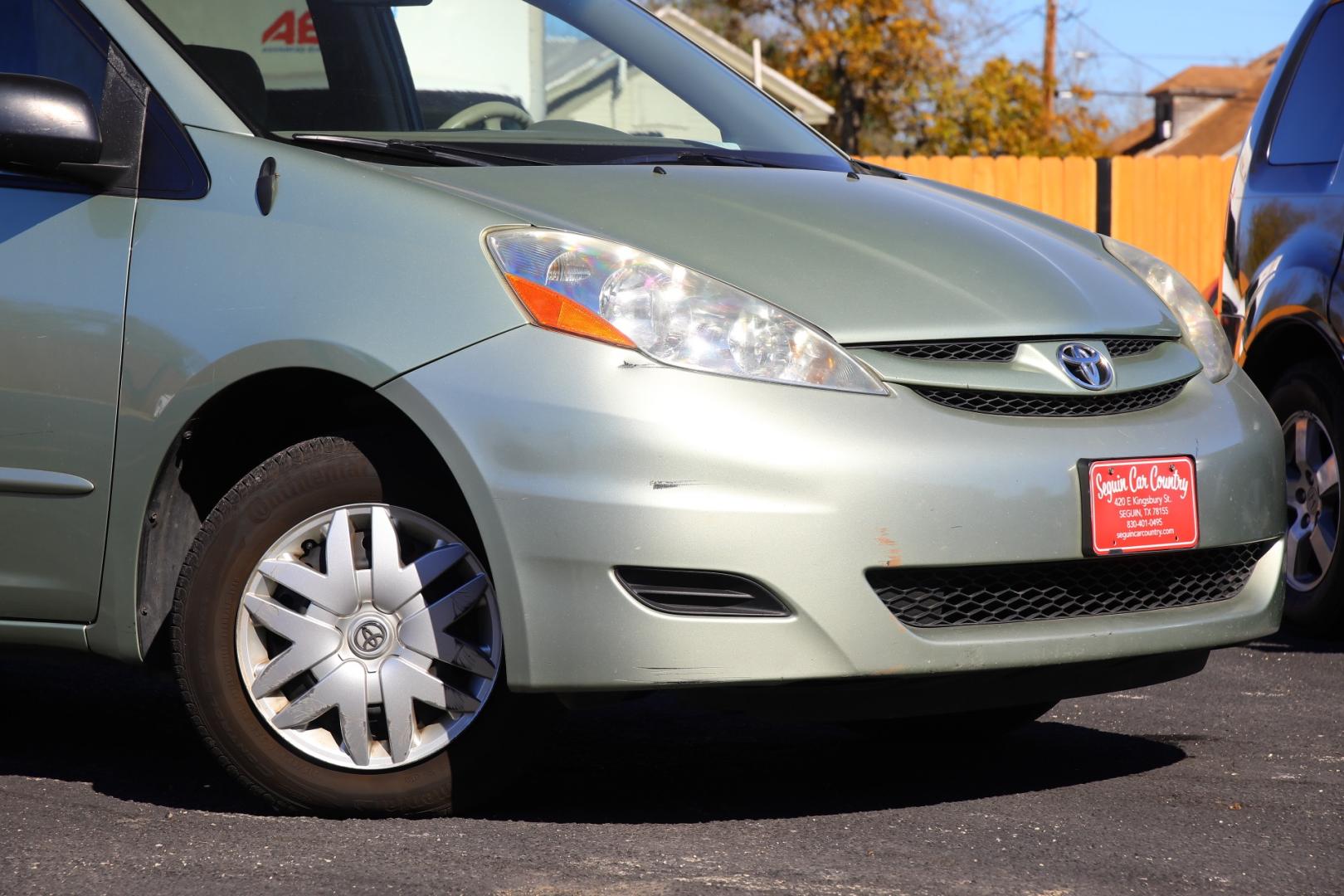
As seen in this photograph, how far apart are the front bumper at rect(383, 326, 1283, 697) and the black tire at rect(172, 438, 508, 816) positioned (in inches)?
9.0

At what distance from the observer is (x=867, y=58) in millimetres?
34969

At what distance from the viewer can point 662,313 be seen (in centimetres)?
317

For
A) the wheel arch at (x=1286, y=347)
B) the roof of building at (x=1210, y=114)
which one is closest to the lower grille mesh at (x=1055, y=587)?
the wheel arch at (x=1286, y=347)

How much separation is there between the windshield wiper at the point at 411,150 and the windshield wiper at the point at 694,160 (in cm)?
22

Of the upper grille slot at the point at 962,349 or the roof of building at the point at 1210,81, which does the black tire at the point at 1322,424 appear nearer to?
the upper grille slot at the point at 962,349

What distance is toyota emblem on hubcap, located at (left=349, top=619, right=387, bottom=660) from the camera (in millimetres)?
3273

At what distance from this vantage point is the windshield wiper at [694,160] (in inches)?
152

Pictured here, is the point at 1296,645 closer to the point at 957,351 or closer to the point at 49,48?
the point at 957,351

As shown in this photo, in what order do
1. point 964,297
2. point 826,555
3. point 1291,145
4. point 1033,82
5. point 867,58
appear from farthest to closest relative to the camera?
point 1033,82
point 867,58
point 1291,145
point 964,297
point 826,555

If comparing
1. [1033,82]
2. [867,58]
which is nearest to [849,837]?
[867,58]

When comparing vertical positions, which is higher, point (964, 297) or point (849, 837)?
point (964, 297)

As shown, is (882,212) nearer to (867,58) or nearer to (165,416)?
(165,416)

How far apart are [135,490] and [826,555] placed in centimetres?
131

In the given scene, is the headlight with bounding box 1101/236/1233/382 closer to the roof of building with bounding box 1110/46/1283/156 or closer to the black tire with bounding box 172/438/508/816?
the black tire with bounding box 172/438/508/816
